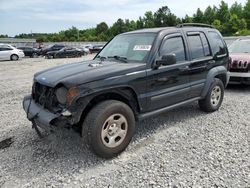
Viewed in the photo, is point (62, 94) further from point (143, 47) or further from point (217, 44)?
point (217, 44)

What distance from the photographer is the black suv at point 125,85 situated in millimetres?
3910

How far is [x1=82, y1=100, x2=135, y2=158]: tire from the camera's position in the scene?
388cm

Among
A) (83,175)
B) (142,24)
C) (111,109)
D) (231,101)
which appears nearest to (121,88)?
(111,109)

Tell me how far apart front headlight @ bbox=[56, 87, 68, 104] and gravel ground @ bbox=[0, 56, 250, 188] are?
87cm

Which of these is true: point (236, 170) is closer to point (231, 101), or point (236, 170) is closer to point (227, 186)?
point (227, 186)

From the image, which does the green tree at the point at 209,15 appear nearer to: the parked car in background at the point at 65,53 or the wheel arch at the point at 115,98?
the parked car in background at the point at 65,53

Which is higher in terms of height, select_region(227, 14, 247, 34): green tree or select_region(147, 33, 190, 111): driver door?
select_region(227, 14, 247, 34): green tree

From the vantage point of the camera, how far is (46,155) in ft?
14.1

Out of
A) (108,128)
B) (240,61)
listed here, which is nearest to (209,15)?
(240,61)

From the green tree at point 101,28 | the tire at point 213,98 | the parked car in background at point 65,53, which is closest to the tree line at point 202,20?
the green tree at point 101,28

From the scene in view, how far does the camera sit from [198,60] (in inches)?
219

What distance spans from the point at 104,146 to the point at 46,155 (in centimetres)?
95

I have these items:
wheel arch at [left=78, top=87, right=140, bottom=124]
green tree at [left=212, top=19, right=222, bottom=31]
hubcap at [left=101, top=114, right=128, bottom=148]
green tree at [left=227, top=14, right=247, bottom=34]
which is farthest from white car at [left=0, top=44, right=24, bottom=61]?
green tree at [left=227, top=14, right=247, bottom=34]

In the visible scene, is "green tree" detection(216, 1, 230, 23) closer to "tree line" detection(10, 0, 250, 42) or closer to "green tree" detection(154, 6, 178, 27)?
"tree line" detection(10, 0, 250, 42)
